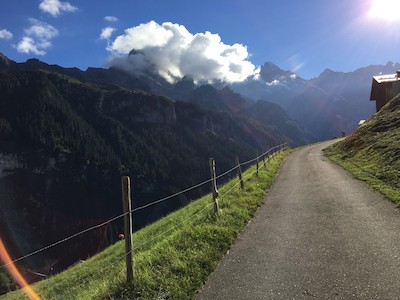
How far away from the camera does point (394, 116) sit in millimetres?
36938

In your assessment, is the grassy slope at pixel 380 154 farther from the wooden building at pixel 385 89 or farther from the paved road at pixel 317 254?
the wooden building at pixel 385 89

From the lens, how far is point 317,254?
10.1m

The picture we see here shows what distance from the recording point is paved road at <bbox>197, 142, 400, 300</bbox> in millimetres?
8078

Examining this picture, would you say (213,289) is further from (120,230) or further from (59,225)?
(59,225)

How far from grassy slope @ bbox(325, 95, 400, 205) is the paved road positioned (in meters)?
2.61

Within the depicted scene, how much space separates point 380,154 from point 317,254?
1943cm

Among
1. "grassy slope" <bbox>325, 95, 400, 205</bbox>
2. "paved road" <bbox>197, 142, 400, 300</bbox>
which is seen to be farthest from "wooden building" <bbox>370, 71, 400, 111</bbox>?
"paved road" <bbox>197, 142, 400, 300</bbox>

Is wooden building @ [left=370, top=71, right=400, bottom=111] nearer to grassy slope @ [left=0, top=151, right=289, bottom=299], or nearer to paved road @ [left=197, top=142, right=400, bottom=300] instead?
paved road @ [left=197, top=142, right=400, bottom=300]

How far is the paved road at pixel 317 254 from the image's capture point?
26.5 ft

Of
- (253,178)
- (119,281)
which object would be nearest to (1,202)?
(253,178)

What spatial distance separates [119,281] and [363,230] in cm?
756

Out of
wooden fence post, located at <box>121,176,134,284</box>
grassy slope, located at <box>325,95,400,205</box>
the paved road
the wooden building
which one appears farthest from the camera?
the wooden building

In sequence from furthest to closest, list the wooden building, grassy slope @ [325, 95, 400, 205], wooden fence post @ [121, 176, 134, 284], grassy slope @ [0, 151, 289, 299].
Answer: the wooden building
grassy slope @ [325, 95, 400, 205]
wooden fence post @ [121, 176, 134, 284]
grassy slope @ [0, 151, 289, 299]

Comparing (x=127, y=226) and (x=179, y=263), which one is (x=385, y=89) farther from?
(x=127, y=226)
